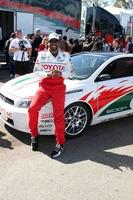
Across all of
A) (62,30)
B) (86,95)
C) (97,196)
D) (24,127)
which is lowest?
(97,196)

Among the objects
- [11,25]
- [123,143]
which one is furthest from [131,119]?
[11,25]

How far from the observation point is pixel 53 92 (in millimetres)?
5332

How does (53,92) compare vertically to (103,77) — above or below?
below

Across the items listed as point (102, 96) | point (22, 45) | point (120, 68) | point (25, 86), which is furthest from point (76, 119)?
point (22, 45)

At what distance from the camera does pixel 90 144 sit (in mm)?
5949

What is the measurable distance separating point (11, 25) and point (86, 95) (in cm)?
1104

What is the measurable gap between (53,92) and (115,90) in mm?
1597

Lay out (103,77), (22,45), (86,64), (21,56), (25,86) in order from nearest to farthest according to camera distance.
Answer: (25,86) → (103,77) → (86,64) → (22,45) → (21,56)

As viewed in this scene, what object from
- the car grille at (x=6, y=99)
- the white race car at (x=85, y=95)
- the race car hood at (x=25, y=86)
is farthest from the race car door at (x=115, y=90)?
the car grille at (x=6, y=99)

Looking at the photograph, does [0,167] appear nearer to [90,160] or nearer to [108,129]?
[90,160]

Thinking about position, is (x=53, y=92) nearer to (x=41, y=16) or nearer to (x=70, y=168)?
(x=70, y=168)

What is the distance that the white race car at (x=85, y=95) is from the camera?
18.8ft

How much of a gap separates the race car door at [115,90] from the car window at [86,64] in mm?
175

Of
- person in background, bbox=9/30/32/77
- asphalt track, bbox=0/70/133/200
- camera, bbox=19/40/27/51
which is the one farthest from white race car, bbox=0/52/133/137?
person in background, bbox=9/30/32/77
